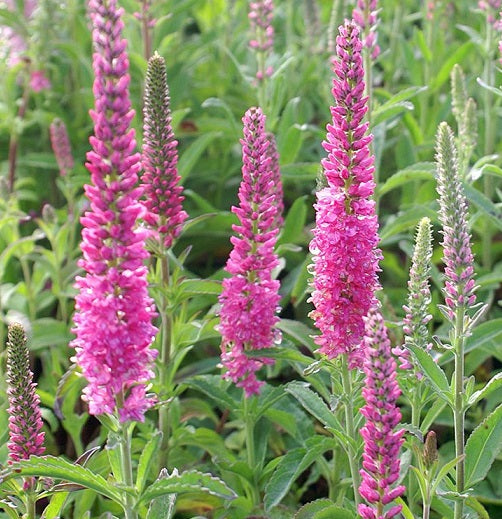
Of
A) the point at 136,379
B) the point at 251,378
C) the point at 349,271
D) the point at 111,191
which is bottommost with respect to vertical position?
the point at 251,378

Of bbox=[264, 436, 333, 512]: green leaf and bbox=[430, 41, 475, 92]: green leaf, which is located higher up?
bbox=[430, 41, 475, 92]: green leaf

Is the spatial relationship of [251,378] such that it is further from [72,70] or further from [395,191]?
[72,70]

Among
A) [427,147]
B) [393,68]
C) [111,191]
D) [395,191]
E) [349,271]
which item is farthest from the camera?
[393,68]

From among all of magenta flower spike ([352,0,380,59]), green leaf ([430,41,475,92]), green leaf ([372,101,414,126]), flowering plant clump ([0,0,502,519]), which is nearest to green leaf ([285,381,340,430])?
flowering plant clump ([0,0,502,519])

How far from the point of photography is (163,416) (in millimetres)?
4066

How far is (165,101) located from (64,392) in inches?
57.2

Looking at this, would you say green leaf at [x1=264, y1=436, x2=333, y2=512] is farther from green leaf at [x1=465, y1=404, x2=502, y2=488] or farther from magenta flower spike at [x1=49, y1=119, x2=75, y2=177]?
magenta flower spike at [x1=49, y1=119, x2=75, y2=177]

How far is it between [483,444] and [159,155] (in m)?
1.70

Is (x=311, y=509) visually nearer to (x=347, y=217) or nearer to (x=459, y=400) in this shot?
(x=459, y=400)

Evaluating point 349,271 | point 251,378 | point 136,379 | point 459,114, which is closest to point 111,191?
point 136,379

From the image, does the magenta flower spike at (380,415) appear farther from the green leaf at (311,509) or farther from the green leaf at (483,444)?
the green leaf at (311,509)

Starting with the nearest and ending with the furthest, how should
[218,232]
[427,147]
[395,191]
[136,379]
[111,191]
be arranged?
[111,191] → [136,379] → [427,147] → [218,232] → [395,191]

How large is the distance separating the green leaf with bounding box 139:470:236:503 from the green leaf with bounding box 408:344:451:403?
31.9 inches

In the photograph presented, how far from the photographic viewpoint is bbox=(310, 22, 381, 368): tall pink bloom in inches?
115
